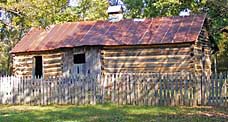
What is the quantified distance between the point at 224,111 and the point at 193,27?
9548mm

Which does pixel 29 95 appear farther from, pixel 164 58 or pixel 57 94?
pixel 164 58

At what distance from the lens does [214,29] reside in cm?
3384

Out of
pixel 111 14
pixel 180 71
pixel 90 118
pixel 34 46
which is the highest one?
pixel 111 14

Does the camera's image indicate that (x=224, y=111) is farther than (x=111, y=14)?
No

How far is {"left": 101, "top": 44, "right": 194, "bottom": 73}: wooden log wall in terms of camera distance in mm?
22203

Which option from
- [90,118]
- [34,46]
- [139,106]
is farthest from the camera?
[34,46]

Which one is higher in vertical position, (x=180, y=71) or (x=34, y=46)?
(x=34, y=46)

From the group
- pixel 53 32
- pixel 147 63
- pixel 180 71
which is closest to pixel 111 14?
pixel 53 32

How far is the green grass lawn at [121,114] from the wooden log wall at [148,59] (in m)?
7.11

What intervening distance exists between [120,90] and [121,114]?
338cm

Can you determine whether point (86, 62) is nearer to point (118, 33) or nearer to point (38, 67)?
point (118, 33)

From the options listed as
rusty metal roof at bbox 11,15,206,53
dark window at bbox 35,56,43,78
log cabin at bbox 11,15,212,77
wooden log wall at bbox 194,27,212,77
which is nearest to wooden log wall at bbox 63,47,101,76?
log cabin at bbox 11,15,212,77

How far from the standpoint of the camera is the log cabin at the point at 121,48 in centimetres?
2236

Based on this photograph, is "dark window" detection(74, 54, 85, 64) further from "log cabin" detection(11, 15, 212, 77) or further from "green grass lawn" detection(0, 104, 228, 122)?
"green grass lawn" detection(0, 104, 228, 122)
